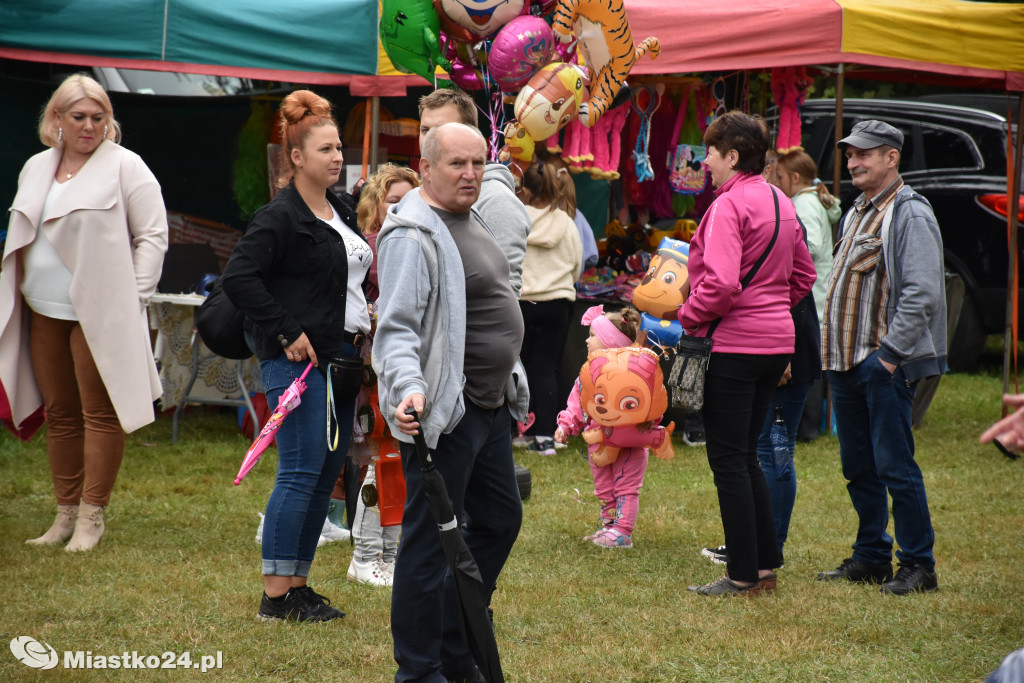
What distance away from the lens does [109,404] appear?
183 inches

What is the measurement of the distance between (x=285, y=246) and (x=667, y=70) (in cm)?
391

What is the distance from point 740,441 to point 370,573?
1551 mm

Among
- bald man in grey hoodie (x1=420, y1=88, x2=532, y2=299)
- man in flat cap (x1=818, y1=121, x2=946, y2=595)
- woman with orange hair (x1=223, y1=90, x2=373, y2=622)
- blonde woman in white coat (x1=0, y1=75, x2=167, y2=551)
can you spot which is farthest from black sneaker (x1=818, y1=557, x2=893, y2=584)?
blonde woman in white coat (x1=0, y1=75, x2=167, y2=551)

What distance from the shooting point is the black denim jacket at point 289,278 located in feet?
11.5

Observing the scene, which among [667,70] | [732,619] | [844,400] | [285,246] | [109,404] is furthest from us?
[667,70]

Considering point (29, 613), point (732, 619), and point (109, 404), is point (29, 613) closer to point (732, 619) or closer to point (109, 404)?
A: point (109, 404)

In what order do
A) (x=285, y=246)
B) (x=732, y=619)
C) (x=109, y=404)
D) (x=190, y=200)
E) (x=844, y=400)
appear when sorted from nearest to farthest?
(x=285, y=246), (x=732, y=619), (x=844, y=400), (x=109, y=404), (x=190, y=200)

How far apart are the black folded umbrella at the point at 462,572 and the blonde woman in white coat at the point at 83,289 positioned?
7.47ft

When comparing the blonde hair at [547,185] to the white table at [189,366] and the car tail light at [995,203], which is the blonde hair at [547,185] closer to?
the white table at [189,366]

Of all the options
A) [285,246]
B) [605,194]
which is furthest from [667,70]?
[285,246]

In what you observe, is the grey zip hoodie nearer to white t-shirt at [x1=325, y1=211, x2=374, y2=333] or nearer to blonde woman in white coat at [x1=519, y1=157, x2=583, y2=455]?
white t-shirt at [x1=325, y1=211, x2=374, y2=333]

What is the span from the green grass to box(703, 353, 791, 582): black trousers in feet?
0.77

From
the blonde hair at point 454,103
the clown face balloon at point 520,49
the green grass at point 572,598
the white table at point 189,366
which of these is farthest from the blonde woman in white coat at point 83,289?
the white table at point 189,366

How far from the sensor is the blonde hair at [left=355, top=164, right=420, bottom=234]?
170 inches
